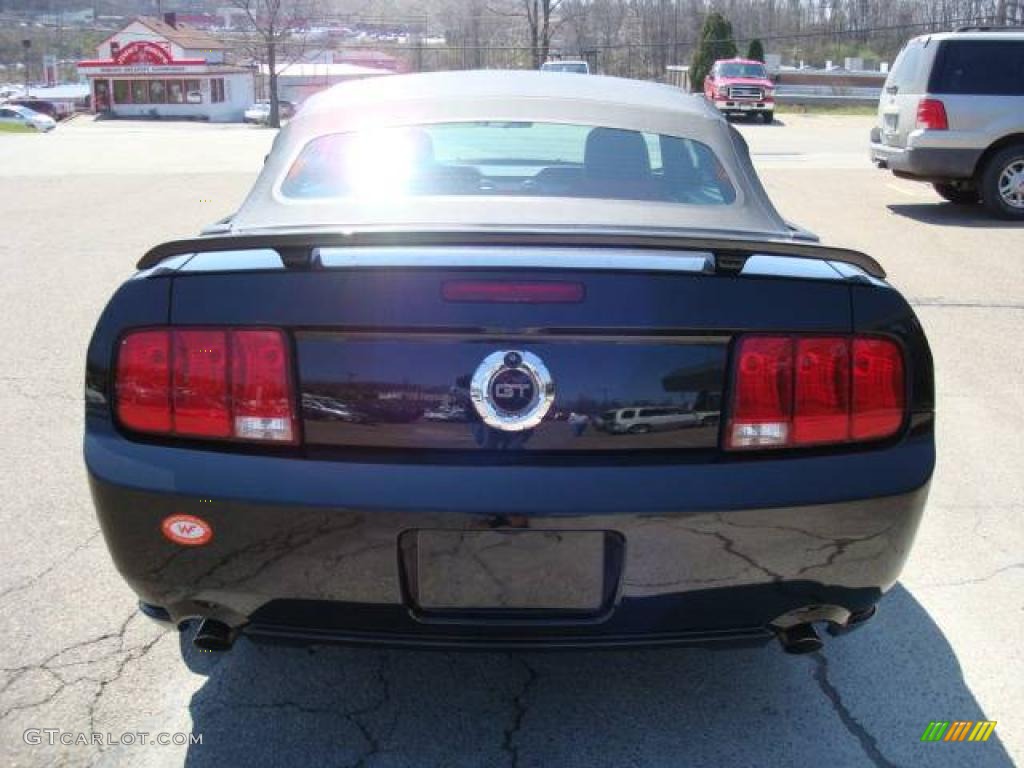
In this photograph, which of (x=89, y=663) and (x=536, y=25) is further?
(x=536, y=25)

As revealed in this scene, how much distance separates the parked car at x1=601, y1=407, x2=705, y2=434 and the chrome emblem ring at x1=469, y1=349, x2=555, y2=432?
146 mm

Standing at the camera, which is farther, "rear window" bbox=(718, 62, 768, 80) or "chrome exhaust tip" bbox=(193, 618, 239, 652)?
"rear window" bbox=(718, 62, 768, 80)

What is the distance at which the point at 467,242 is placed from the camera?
248cm

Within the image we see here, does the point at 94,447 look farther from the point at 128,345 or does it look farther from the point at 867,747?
the point at 867,747

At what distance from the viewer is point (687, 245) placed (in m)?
2.49

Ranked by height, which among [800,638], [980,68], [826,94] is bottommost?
[800,638]

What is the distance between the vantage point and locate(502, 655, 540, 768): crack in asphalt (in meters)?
2.73

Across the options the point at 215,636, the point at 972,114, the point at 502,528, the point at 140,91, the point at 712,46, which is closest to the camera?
the point at 502,528

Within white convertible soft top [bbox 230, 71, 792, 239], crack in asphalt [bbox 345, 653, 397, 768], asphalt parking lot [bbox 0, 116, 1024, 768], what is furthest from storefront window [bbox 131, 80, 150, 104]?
crack in asphalt [bbox 345, 653, 397, 768]

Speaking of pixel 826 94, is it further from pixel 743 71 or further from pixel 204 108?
pixel 204 108

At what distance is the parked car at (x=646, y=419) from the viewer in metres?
2.35

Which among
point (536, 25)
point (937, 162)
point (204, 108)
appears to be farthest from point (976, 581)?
point (204, 108)

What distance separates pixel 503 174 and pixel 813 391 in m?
1.99

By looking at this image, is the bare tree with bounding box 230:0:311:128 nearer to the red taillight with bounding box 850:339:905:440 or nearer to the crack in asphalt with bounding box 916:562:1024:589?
the crack in asphalt with bounding box 916:562:1024:589
